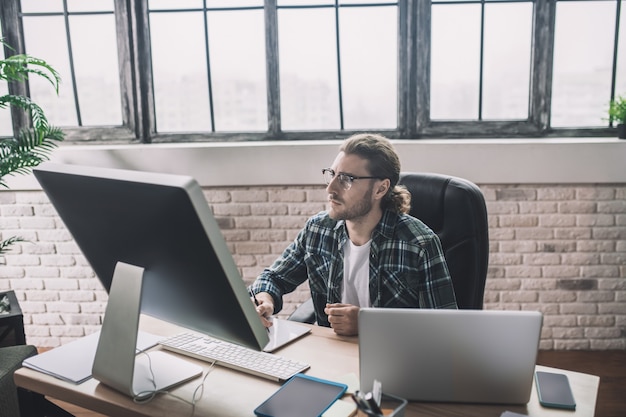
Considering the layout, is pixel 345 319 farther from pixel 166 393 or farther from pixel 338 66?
pixel 338 66

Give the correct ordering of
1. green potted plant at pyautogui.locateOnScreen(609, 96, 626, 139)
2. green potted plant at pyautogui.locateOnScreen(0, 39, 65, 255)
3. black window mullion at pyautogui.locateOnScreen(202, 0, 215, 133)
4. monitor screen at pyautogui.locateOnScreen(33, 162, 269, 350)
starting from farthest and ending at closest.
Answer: black window mullion at pyautogui.locateOnScreen(202, 0, 215, 133) < green potted plant at pyautogui.locateOnScreen(609, 96, 626, 139) < green potted plant at pyautogui.locateOnScreen(0, 39, 65, 255) < monitor screen at pyautogui.locateOnScreen(33, 162, 269, 350)

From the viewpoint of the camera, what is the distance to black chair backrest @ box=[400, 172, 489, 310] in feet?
5.78

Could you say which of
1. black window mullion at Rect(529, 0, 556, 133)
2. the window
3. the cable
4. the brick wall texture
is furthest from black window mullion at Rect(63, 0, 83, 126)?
black window mullion at Rect(529, 0, 556, 133)

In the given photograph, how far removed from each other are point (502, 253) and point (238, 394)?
2143 millimetres

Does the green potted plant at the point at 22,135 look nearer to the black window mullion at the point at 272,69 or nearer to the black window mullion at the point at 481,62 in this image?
the black window mullion at the point at 272,69

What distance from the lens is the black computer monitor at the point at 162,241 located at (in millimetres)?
968

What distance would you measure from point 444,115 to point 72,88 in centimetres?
212

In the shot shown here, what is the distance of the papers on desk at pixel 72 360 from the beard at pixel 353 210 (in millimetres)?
647

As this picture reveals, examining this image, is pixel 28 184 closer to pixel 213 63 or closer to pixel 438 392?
pixel 213 63

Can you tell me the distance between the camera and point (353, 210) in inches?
70.0

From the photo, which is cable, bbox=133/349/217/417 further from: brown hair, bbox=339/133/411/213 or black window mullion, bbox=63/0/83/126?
black window mullion, bbox=63/0/83/126

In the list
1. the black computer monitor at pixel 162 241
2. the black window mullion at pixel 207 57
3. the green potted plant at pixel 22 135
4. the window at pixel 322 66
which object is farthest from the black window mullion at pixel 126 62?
the black computer monitor at pixel 162 241

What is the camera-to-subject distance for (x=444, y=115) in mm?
3115

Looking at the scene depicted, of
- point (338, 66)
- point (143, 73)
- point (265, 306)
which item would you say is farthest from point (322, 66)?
point (265, 306)
